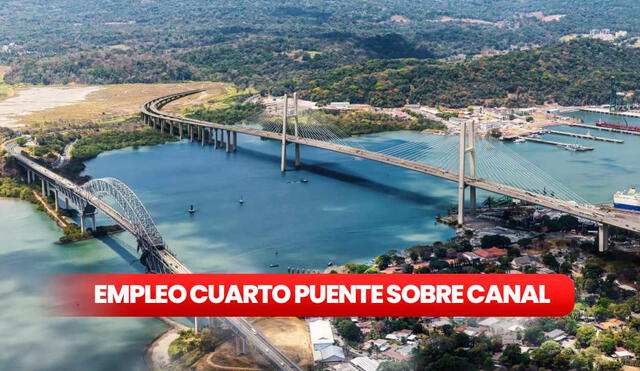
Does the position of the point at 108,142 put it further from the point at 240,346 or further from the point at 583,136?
the point at 240,346

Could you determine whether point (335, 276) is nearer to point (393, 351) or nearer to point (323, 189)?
point (393, 351)

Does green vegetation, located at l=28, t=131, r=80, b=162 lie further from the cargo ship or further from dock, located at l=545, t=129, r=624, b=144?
the cargo ship

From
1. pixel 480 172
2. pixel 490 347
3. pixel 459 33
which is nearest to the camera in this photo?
pixel 490 347

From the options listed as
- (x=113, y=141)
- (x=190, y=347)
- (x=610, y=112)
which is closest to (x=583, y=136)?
(x=610, y=112)

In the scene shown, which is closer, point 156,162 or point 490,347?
point 490,347

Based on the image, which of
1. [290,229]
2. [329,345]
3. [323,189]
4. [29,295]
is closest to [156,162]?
[323,189]

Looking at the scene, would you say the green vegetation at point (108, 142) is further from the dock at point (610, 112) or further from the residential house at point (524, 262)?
the dock at point (610, 112)

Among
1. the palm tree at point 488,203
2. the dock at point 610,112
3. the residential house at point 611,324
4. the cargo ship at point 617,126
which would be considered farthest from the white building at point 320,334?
the dock at point 610,112
